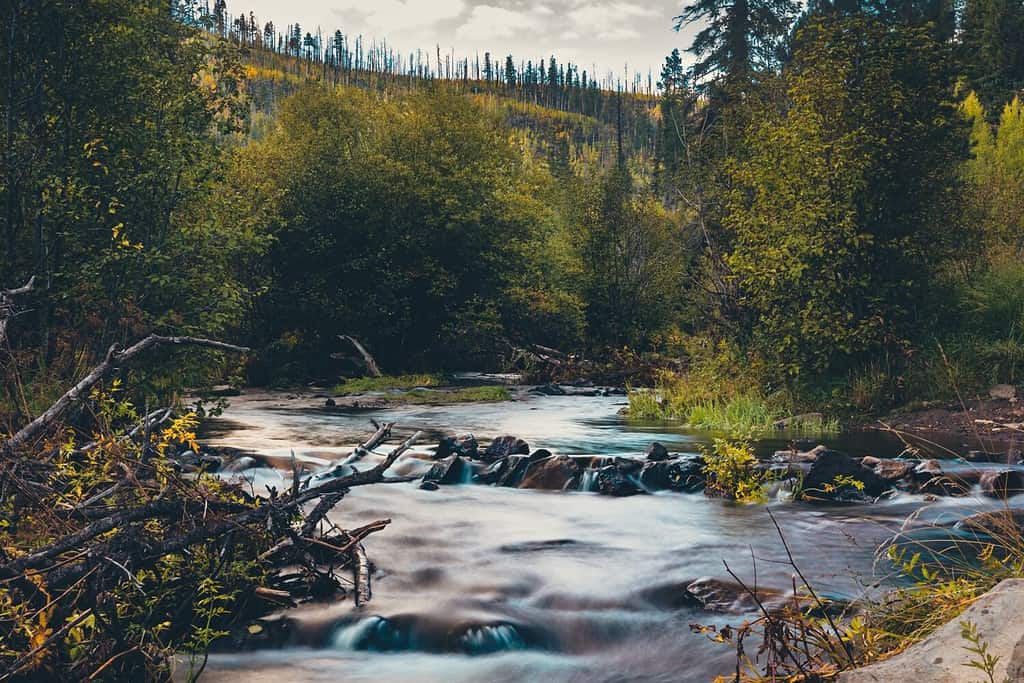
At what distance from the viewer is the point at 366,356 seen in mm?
33594

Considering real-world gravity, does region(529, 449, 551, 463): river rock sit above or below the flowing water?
below

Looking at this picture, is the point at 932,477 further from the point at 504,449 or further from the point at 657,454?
the point at 504,449

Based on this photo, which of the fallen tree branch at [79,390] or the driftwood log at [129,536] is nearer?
the driftwood log at [129,536]

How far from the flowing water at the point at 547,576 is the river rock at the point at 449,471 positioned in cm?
38

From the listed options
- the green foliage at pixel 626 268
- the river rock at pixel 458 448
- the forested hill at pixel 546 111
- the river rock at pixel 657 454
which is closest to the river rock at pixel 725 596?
the river rock at pixel 657 454

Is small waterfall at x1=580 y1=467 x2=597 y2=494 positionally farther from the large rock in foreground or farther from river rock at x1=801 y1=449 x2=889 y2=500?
the large rock in foreground

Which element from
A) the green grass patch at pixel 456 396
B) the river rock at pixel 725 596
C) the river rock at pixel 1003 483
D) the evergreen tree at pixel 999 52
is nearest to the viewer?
the river rock at pixel 725 596

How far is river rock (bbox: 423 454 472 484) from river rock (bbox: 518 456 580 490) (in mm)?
1002

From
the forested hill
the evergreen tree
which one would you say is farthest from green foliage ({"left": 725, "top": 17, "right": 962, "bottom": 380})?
the forested hill

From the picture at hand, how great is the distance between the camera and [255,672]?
6203mm

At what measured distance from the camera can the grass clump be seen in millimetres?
30406

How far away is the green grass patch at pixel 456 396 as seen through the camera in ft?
87.0

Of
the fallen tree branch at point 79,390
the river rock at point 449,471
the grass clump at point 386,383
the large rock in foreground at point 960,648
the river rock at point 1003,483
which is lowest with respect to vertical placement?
the grass clump at point 386,383

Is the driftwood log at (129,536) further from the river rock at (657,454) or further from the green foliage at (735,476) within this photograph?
the river rock at (657,454)
